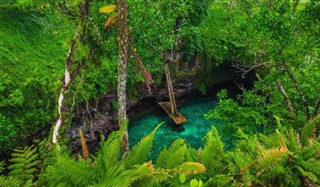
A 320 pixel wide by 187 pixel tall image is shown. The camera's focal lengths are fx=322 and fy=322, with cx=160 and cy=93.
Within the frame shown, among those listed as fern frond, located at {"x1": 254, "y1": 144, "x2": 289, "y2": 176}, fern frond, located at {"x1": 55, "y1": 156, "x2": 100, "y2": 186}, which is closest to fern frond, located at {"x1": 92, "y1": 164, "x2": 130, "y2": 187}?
fern frond, located at {"x1": 55, "y1": 156, "x2": 100, "y2": 186}

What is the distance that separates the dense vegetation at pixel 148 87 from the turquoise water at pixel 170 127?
5.92 ft

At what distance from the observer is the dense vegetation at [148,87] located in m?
4.65

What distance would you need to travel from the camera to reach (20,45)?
1575cm

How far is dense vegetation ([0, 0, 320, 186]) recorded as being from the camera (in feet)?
15.3

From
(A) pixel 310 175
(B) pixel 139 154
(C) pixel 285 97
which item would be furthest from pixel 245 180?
(C) pixel 285 97

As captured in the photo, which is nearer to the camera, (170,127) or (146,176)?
(146,176)

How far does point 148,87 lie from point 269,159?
510 centimetres

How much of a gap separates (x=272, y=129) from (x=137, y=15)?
6.06m

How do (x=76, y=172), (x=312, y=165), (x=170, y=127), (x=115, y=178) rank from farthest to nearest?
(x=170, y=127) < (x=312, y=165) < (x=76, y=172) < (x=115, y=178)

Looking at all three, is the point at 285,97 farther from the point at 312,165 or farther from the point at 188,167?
the point at 188,167

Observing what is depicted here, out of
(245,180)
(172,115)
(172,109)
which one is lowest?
(172,115)

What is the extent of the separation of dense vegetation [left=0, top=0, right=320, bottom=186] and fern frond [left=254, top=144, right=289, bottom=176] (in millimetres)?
19

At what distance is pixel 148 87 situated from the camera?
9367mm

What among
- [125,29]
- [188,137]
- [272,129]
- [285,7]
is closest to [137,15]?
[125,29]
